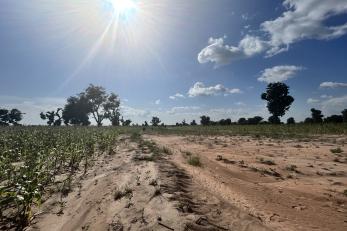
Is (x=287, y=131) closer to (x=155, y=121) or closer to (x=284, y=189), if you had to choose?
(x=284, y=189)

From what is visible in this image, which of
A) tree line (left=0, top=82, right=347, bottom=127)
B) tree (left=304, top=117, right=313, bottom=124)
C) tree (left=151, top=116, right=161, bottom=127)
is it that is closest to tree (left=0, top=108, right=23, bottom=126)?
tree line (left=0, top=82, right=347, bottom=127)

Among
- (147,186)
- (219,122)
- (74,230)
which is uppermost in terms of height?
(219,122)

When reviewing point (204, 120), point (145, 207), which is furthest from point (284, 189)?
point (204, 120)

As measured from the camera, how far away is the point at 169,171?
30.3 feet

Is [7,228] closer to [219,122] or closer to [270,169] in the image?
[270,169]

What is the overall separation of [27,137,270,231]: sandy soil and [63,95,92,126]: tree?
8250 centimetres

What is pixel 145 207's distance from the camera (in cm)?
613

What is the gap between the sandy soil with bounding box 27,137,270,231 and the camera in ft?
17.3

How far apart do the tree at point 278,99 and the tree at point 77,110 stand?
160 ft

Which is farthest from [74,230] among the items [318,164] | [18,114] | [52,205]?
[18,114]

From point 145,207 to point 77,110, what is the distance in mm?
87047

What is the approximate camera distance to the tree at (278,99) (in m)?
77.0

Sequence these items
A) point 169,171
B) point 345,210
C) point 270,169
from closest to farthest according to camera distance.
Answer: point 345,210
point 169,171
point 270,169

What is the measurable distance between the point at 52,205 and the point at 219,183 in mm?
4220
